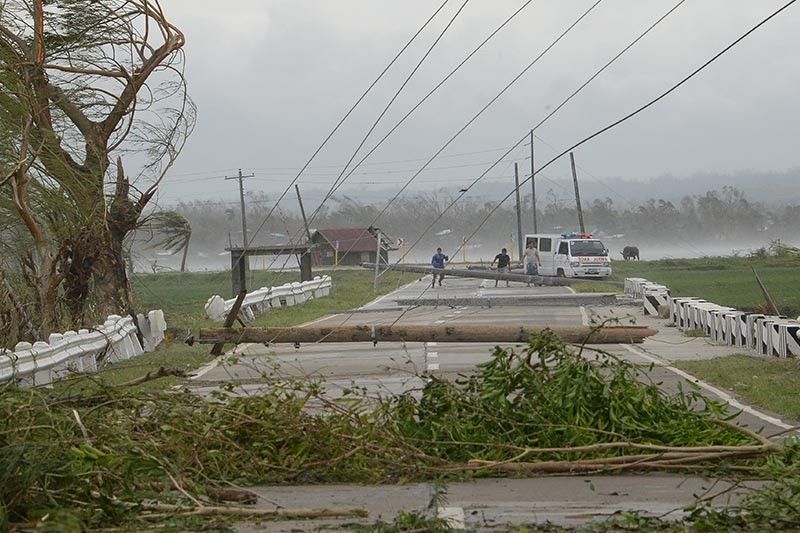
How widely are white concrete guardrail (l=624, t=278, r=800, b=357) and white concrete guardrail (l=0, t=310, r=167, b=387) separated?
10969 millimetres

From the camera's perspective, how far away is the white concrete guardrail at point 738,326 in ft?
69.4

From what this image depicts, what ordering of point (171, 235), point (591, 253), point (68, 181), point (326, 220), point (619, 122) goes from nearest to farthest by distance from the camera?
1. point (619, 122)
2. point (68, 181)
3. point (171, 235)
4. point (591, 253)
5. point (326, 220)

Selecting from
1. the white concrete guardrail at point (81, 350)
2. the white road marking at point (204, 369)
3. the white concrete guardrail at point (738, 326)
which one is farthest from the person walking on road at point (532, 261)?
the white road marking at point (204, 369)

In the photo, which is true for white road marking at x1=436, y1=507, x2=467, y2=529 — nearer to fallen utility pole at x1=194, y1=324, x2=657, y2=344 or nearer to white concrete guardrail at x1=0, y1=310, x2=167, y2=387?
white concrete guardrail at x1=0, y1=310, x2=167, y2=387

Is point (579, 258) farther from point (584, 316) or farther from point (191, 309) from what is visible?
point (584, 316)

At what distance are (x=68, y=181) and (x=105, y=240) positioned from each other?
4370mm

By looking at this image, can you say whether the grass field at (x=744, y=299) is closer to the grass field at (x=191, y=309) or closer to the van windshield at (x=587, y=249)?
the van windshield at (x=587, y=249)

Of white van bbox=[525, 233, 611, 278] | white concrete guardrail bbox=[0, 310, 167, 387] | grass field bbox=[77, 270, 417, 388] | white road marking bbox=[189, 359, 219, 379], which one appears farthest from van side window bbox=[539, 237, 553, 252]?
white road marking bbox=[189, 359, 219, 379]

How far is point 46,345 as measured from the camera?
58.2 feet

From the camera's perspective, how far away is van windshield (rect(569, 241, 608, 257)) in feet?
211

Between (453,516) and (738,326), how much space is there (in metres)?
16.7

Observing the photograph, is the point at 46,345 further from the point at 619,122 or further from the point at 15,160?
the point at 619,122

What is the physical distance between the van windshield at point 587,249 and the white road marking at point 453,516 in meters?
55.8

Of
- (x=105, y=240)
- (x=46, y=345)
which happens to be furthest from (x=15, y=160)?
(x=105, y=240)
